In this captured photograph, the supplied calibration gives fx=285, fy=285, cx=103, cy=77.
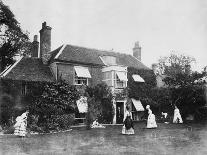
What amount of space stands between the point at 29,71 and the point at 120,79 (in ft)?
29.7

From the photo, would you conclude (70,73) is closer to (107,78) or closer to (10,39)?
(107,78)

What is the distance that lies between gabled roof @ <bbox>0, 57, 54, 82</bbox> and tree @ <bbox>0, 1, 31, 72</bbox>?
26.5 feet

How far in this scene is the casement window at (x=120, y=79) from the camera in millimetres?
29400

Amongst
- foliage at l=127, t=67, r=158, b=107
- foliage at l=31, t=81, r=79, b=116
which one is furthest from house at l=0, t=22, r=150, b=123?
foliage at l=31, t=81, r=79, b=116

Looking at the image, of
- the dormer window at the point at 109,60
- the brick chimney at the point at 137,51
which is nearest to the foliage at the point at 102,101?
the dormer window at the point at 109,60

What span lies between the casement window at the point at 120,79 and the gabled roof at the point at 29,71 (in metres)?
6.77

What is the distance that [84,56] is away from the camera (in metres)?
30.6

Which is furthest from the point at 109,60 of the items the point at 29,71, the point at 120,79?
the point at 29,71

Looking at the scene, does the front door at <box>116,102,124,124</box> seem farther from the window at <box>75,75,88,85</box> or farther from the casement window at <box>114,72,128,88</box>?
the window at <box>75,75,88,85</box>

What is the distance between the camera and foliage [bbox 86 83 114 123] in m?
26.5

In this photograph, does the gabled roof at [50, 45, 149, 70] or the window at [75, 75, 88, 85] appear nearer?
the window at [75, 75, 88, 85]

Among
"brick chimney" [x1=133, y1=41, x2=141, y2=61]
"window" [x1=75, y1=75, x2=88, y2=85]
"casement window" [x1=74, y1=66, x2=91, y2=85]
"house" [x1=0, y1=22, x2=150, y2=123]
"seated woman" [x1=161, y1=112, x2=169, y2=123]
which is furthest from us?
"brick chimney" [x1=133, y1=41, x2=141, y2=61]

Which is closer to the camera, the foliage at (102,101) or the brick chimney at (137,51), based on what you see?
the foliage at (102,101)

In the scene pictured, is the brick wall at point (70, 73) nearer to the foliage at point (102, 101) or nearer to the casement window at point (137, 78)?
the foliage at point (102, 101)
